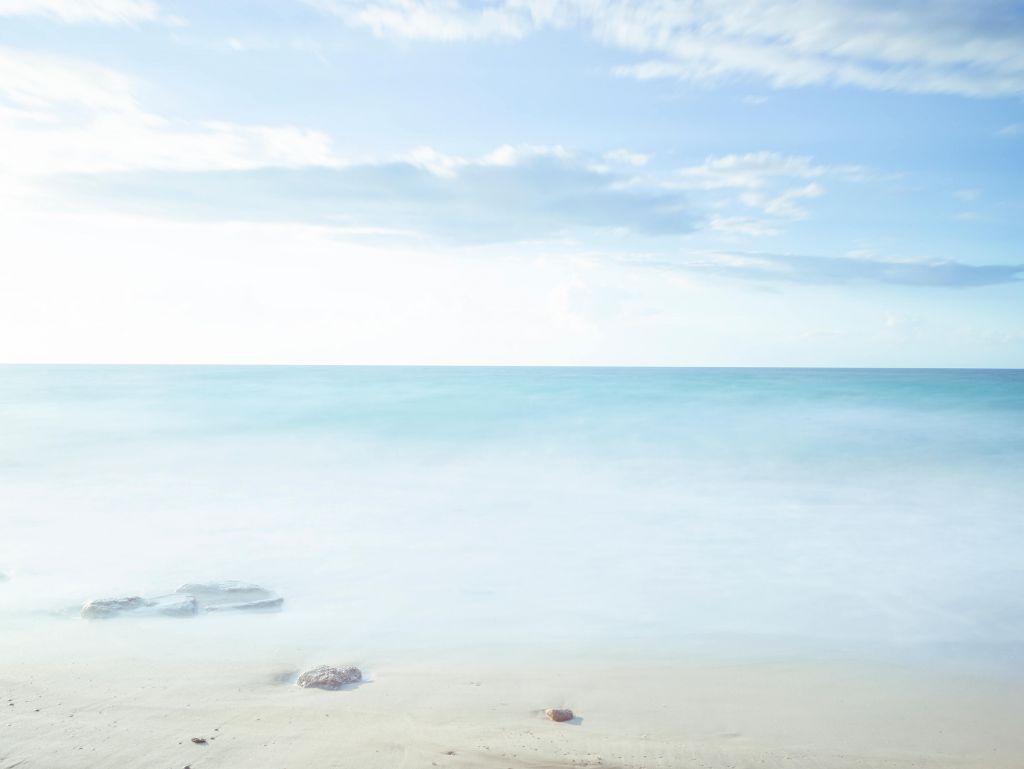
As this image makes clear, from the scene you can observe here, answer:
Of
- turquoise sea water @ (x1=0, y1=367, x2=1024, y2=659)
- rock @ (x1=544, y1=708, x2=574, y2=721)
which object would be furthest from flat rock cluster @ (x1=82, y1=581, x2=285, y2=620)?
rock @ (x1=544, y1=708, x2=574, y2=721)

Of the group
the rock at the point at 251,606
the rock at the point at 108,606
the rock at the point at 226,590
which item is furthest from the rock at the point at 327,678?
the rock at the point at 108,606

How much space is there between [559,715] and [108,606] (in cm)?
436

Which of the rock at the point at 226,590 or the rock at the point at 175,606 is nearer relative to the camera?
the rock at the point at 175,606

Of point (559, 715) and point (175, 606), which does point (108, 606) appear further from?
point (559, 715)

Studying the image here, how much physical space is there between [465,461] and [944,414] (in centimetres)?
1923

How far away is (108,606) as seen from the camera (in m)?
6.71

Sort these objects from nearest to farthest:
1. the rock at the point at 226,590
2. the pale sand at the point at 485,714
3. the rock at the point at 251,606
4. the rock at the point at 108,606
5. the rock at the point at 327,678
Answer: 1. the pale sand at the point at 485,714
2. the rock at the point at 327,678
3. the rock at the point at 108,606
4. the rock at the point at 251,606
5. the rock at the point at 226,590

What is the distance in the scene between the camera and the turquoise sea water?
278 inches

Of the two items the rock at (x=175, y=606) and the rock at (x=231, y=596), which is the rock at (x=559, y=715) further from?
the rock at (x=175, y=606)

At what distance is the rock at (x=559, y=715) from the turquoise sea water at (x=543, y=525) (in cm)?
132

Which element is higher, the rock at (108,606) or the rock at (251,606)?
the rock at (108,606)

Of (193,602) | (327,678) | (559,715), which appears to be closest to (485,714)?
(559,715)

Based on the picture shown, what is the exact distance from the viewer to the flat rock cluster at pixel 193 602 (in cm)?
670

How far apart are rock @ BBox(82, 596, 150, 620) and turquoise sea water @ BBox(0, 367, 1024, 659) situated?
0.50 meters
